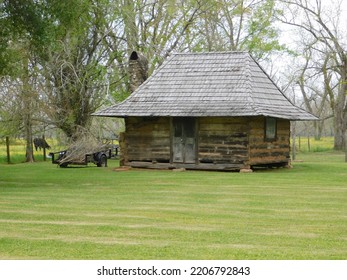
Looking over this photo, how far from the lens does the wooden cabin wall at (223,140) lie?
30.9m

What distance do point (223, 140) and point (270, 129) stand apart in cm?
251

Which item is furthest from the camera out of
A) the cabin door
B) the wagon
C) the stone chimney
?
the stone chimney

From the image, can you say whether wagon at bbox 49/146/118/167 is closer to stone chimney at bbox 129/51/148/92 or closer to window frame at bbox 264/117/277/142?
stone chimney at bbox 129/51/148/92

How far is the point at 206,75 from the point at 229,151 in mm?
3745

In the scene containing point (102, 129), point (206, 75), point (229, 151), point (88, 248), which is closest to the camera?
point (88, 248)

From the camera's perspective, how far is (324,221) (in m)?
15.4

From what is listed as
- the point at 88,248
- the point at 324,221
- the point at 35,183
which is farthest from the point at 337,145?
the point at 88,248

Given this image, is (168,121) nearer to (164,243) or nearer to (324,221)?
(324,221)

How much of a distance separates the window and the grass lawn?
5449 mm

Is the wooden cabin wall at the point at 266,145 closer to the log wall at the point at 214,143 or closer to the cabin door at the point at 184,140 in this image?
the log wall at the point at 214,143

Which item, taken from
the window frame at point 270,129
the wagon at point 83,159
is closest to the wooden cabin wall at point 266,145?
the window frame at point 270,129

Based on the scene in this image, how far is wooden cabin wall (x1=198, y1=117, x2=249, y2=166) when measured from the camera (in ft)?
101

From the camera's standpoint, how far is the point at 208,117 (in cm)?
3141

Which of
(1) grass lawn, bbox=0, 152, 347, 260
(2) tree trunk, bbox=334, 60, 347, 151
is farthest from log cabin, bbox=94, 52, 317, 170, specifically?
(2) tree trunk, bbox=334, 60, 347, 151
